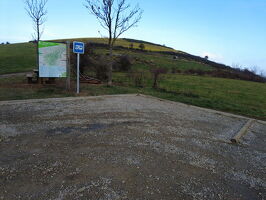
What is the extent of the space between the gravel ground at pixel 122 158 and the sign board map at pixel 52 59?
3941 mm

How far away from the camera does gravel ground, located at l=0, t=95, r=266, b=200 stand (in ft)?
7.86

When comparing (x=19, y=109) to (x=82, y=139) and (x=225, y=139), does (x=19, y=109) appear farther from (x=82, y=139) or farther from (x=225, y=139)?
(x=225, y=139)

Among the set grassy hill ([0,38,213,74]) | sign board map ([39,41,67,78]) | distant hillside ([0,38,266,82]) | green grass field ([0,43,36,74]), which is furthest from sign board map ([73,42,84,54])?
green grass field ([0,43,36,74])

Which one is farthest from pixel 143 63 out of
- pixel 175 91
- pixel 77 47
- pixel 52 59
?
pixel 77 47

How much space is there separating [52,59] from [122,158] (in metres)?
7.71

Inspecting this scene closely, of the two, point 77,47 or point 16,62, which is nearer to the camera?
point 77,47

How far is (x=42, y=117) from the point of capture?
500cm

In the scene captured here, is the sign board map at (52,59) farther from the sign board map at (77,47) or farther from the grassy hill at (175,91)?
the sign board map at (77,47)

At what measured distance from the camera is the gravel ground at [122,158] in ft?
7.86

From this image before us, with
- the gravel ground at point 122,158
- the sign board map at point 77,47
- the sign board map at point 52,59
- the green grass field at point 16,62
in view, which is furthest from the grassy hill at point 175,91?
the gravel ground at point 122,158

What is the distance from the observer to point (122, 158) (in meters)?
3.16

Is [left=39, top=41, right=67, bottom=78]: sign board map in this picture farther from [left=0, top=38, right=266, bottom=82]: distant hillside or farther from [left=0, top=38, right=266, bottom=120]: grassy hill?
[left=0, top=38, right=266, bottom=82]: distant hillside

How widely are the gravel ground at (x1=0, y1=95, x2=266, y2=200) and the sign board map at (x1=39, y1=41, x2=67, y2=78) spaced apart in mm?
3941

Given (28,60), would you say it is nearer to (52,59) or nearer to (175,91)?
(52,59)
